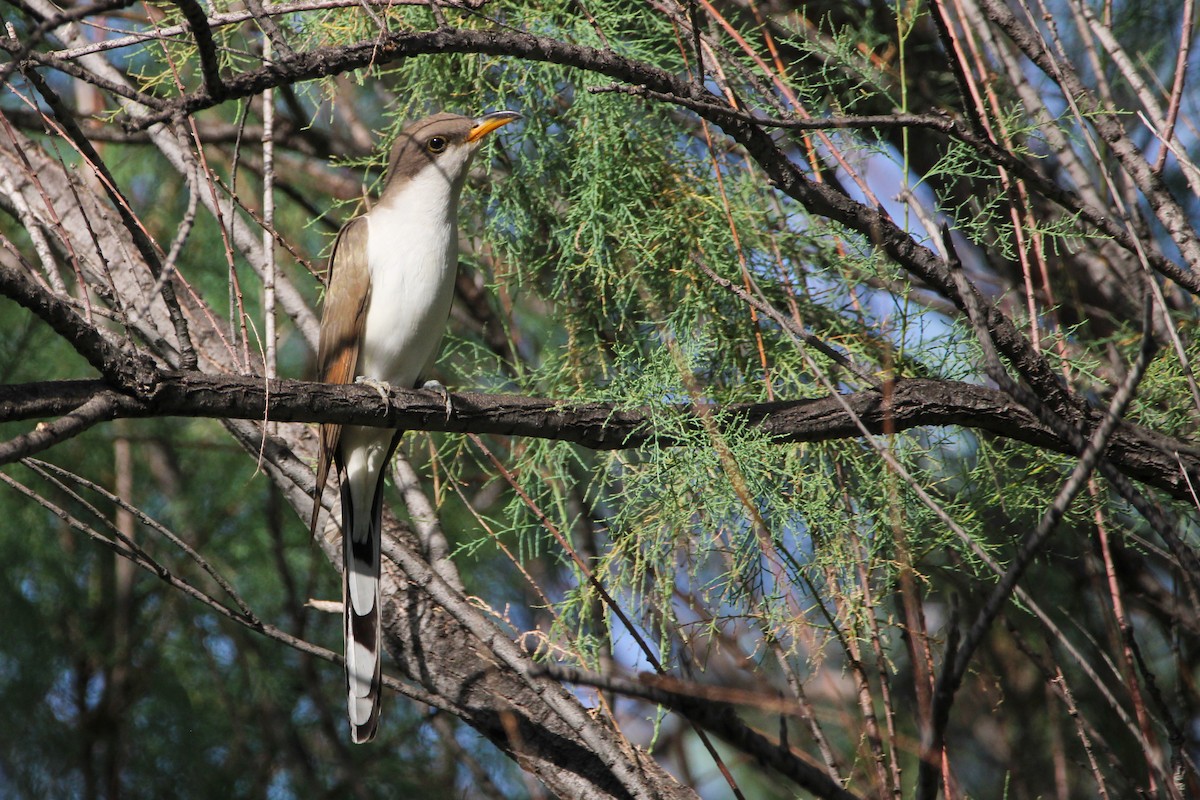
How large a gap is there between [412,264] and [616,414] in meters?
1.11

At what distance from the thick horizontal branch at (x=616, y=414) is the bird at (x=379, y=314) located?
2.59 ft

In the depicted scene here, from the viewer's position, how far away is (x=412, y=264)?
347cm

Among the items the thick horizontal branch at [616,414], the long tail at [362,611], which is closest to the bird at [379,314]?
the long tail at [362,611]

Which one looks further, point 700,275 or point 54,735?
point 54,735

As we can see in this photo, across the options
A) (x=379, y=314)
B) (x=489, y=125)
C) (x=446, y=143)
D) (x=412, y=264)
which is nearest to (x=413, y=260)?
(x=412, y=264)

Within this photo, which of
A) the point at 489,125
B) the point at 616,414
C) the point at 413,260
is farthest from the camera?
the point at 413,260

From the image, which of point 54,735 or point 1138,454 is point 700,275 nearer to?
point 1138,454

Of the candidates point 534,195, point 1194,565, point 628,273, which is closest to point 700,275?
point 628,273

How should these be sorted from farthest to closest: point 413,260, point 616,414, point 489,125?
point 413,260
point 489,125
point 616,414

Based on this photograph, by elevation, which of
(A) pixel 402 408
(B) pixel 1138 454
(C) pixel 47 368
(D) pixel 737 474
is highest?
(C) pixel 47 368

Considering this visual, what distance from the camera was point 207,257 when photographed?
17.2 ft

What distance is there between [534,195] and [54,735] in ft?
10.1

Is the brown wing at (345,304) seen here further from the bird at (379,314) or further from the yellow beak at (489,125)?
the yellow beak at (489,125)

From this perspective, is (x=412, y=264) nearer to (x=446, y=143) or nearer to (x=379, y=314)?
(x=379, y=314)
